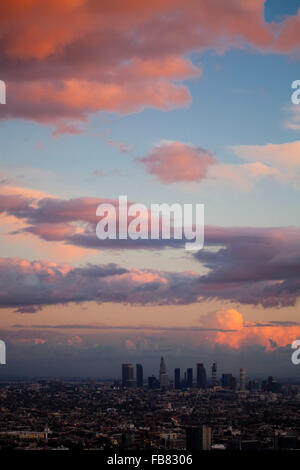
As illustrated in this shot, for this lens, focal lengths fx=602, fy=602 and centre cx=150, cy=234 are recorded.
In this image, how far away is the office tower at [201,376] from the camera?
2417 cm

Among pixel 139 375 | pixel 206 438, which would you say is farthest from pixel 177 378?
pixel 206 438

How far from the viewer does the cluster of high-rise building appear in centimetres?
2408

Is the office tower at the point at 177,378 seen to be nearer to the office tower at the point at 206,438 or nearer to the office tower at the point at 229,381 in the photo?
the office tower at the point at 229,381

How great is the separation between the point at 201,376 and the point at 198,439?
35.6ft

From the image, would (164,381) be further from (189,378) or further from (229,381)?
(229,381)

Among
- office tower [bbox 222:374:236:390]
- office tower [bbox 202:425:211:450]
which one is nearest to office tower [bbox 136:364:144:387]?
office tower [bbox 222:374:236:390]

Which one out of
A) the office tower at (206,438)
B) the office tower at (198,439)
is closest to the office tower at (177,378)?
the office tower at (198,439)

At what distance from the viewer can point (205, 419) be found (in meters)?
18.4

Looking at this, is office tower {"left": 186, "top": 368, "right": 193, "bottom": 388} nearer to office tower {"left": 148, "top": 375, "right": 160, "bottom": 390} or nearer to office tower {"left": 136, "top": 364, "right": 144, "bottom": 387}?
office tower {"left": 148, "top": 375, "right": 160, "bottom": 390}

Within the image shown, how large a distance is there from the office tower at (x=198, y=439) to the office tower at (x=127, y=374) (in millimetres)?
9733

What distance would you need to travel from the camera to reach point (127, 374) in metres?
25.4

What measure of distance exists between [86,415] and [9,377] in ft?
15.5

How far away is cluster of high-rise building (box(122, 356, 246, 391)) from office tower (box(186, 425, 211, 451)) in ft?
29.4

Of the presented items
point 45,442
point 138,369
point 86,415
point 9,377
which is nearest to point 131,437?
point 45,442
